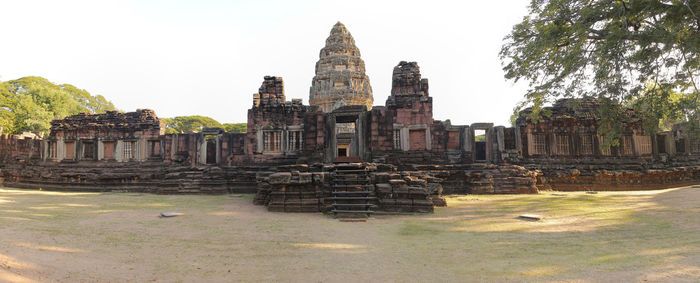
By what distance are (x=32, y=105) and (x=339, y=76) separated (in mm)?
31161

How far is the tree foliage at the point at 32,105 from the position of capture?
31.5m

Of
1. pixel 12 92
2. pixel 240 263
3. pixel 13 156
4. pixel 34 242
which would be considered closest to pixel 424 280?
pixel 240 263

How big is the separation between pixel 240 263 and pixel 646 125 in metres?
13.4

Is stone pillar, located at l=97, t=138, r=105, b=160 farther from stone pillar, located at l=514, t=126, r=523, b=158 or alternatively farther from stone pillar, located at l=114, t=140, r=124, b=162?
stone pillar, located at l=514, t=126, r=523, b=158

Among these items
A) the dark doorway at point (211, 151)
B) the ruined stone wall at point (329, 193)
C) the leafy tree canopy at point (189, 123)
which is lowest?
the ruined stone wall at point (329, 193)

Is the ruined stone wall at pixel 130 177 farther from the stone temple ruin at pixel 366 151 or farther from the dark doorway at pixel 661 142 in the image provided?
the dark doorway at pixel 661 142

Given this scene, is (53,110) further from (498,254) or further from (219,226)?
(498,254)

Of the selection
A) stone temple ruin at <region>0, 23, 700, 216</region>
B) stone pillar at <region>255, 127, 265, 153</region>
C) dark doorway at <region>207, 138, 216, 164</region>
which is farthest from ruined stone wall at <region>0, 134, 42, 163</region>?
stone pillar at <region>255, 127, 265, 153</region>

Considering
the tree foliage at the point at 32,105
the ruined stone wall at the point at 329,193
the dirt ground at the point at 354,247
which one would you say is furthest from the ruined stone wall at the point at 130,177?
the tree foliage at the point at 32,105

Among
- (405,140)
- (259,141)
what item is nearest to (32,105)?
(259,141)

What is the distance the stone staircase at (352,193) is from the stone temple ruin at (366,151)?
1202 millimetres

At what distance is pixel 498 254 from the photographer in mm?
5109

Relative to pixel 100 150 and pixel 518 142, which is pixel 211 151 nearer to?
pixel 100 150

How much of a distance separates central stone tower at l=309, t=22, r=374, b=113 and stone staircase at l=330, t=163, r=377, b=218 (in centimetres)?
2483
